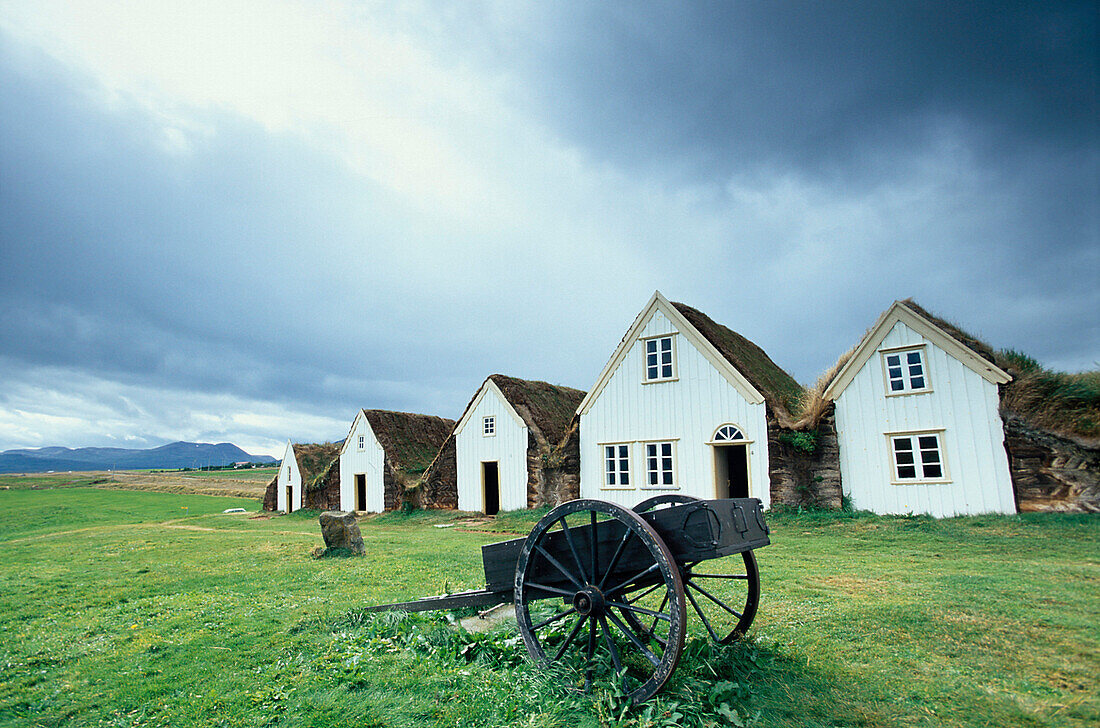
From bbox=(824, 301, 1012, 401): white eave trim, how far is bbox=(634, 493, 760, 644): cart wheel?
8043mm

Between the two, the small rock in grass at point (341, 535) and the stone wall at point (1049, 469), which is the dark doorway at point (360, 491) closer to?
the small rock in grass at point (341, 535)

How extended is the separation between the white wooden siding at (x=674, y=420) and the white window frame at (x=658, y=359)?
8cm

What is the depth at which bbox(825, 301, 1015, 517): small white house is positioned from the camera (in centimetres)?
1417

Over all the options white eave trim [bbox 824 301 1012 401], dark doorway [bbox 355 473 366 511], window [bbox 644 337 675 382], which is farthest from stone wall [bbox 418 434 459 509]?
white eave trim [bbox 824 301 1012 401]

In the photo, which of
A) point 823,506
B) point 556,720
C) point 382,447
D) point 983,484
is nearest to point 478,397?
point 382,447

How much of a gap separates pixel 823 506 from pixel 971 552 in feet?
21.0

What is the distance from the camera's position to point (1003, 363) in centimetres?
1406

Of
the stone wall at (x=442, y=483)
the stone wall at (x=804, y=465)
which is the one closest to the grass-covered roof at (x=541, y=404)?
the stone wall at (x=442, y=483)

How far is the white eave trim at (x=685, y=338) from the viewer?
18123mm

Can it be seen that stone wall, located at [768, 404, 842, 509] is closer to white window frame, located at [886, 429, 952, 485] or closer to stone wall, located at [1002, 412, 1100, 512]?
white window frame, located at [886, 429, 952, 485]

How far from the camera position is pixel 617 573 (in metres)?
5.12

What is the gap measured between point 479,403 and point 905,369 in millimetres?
17364

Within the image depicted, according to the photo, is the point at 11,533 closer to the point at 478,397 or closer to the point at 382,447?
the point at 382,447

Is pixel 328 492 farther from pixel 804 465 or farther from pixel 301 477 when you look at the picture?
pixel 804 465
